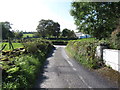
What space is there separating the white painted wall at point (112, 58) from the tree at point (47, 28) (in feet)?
285

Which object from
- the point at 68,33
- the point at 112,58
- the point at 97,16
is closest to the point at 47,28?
the point at 68,33

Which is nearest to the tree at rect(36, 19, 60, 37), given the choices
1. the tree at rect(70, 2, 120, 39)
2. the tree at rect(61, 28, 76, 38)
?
the tree at rect(61, 28, 76, 38)

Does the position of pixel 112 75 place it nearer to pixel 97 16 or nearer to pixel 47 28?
pixel 97 16

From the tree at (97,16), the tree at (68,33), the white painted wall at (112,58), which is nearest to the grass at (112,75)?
the white painted wall at (112,58)

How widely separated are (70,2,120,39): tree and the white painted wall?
12.3ft

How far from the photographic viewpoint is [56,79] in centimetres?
763

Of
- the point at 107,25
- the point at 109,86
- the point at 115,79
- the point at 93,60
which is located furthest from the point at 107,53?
the point at 107,25

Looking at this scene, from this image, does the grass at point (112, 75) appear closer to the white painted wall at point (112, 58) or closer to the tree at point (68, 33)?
the white painted wall at point (112, 58)

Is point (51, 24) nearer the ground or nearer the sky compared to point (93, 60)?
nearer the sky

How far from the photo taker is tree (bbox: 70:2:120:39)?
13.5m

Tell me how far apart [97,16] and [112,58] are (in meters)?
6.70

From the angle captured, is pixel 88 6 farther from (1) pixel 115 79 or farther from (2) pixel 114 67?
(1) pixel 115 79

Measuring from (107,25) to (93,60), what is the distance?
209 inches

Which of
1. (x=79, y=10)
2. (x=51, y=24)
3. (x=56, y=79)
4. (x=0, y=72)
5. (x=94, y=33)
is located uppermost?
(x=51, y=24)
